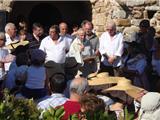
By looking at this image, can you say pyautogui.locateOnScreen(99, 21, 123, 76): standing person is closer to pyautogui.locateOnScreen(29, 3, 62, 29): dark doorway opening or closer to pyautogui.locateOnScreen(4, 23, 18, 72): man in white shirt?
pyautogui.locateOnScreen(4, 23, 18, 72): man in white shirt

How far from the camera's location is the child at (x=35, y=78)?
7.81m

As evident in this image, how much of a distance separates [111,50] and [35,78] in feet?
7.43

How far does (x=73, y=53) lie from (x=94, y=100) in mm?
4439

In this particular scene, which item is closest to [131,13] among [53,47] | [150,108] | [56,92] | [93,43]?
[93,43]

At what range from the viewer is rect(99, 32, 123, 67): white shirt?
9844 mm

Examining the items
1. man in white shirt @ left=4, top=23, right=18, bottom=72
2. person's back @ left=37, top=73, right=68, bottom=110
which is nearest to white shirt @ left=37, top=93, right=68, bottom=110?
person's back @ left=37, top=73, right=68, bottom=110

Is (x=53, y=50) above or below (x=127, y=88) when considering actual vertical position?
above

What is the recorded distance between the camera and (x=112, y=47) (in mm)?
9898

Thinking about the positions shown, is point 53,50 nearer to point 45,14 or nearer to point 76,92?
point 76,92

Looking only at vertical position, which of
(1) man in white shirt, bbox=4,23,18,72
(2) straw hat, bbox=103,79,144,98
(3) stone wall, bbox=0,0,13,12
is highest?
(3) stone wall, bbox=0,0,13,12

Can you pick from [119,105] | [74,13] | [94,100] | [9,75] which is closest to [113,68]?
[9,75]

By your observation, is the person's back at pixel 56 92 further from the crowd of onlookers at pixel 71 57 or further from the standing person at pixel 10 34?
the standing person at pixel 10 34

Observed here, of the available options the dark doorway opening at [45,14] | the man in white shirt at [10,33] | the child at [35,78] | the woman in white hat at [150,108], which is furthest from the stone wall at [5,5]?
the woman in white hat at [150,108]

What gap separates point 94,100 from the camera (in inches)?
214
